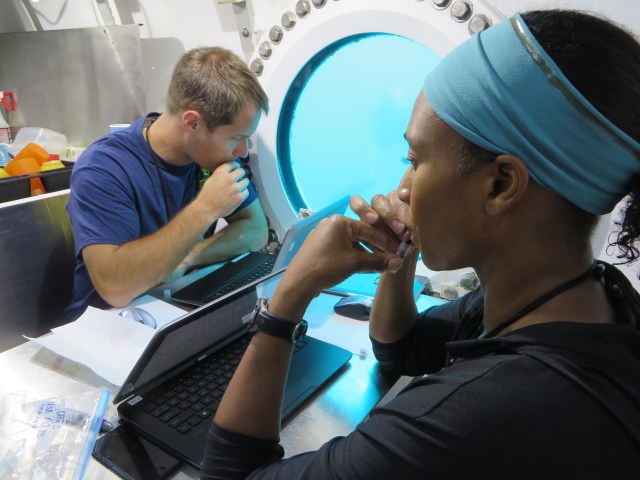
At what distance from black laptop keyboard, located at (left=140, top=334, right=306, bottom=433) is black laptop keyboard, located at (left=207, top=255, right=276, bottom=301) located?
358mm

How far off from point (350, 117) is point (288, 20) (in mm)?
353

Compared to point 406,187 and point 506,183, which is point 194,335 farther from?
point 506,183

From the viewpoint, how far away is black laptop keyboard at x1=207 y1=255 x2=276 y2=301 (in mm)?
1241

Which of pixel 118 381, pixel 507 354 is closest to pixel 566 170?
pixel 507 354

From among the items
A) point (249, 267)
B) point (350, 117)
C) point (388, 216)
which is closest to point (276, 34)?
point (350, 117)

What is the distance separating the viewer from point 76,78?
204 centimetres

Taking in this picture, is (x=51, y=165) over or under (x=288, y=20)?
under

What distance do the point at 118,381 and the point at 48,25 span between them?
2.24 m

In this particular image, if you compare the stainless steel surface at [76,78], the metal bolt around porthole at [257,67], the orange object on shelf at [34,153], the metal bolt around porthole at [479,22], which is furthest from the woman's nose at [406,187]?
the orange object on shelf at [34,153]

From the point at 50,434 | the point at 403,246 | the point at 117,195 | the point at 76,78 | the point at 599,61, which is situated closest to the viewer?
the point at 599,61

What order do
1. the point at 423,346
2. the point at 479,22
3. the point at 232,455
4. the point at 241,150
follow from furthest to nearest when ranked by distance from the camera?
the point at 241,150 < the point at 479,22 < the point at 423,346 < the point at 232,455

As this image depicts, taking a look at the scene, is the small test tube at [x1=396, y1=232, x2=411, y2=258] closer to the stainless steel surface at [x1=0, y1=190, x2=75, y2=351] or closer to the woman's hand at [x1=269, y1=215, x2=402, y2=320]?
the woman's hand at [x1=269, y1=215, x2=402, y2=320]

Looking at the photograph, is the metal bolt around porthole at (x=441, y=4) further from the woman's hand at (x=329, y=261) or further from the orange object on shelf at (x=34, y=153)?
the orange object on shelf at (x=34, y=153)

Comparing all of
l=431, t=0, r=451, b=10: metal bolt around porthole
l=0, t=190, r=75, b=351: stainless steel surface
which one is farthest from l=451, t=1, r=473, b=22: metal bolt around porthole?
l=0, t=190, r=75, b=351: stainless steel surface
